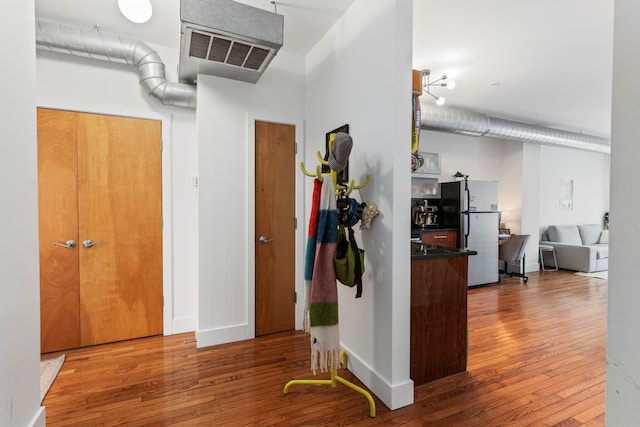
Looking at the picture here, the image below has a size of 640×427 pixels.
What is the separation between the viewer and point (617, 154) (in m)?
0.66

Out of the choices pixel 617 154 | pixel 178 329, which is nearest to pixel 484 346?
pixel 617 154

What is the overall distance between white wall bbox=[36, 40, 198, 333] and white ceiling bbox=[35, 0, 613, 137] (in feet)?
1.05

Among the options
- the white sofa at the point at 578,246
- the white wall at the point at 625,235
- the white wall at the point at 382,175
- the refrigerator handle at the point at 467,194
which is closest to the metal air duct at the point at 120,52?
the white wall at the point at 382,175

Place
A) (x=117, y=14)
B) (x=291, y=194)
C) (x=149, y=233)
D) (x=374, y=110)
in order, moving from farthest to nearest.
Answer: (x=291, y=194), (x=149, y=233), (x=117, y=14), (x=374, y=110)

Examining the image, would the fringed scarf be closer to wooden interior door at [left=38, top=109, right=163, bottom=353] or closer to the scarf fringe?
the scarf fringe

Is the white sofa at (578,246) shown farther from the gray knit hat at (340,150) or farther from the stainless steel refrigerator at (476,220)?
the gray knit hat at (340,150)

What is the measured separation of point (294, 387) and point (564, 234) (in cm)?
687

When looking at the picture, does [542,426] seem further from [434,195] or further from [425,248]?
[434,195]

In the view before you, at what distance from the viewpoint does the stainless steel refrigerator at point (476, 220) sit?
15.6ft

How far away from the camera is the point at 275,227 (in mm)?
3051

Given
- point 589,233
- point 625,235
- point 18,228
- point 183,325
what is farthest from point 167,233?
point 589,233

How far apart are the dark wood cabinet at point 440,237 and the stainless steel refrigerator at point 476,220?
0.30 feet

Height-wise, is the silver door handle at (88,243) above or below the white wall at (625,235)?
below

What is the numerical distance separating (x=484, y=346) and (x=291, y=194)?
94.0 inches
